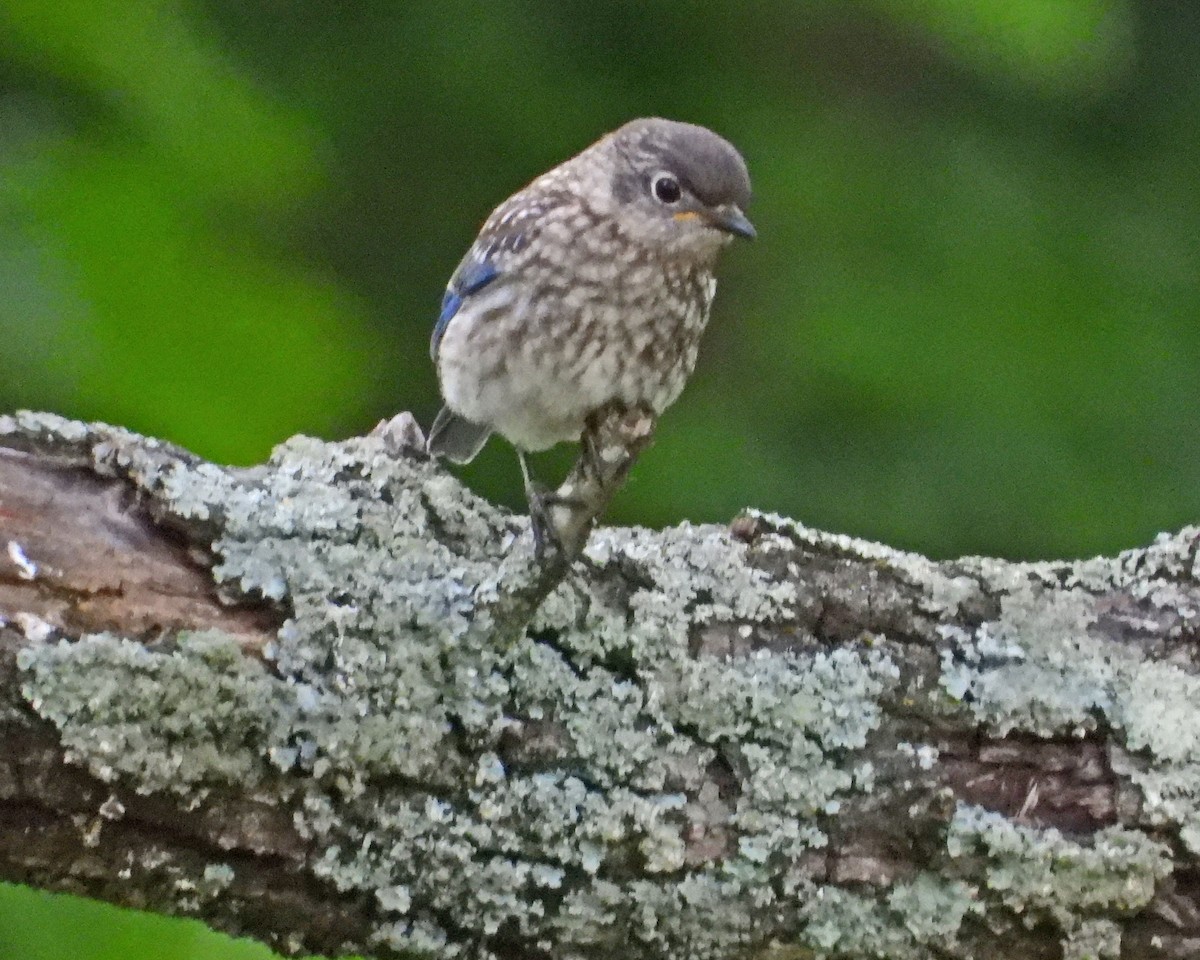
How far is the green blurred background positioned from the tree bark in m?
1.26

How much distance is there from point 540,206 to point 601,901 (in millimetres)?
1815

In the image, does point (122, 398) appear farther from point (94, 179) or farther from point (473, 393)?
point (473, 393)

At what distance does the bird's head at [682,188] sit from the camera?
3488 millimetres

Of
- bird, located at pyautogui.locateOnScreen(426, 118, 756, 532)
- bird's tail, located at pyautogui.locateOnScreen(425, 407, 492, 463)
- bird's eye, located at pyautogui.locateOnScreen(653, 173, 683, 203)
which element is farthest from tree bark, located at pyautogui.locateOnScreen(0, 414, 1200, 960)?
bird's tail, located at pyautogui.locateOnScreen(425, 407, 492, 463)

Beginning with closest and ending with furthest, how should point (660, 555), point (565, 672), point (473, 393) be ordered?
point (565, 672)
point (660, 555)
point (473, 393)

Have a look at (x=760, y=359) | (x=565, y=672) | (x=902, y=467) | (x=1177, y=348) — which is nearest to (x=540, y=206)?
(x=760, y=359)

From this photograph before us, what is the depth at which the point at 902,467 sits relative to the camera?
4.25m

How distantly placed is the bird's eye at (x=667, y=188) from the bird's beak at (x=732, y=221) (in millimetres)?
99

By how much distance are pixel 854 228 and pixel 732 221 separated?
3.18 ft

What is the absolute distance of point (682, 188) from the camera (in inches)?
140

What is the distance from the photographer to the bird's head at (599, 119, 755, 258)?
349cm

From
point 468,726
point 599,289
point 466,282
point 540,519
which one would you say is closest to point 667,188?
point 599,289

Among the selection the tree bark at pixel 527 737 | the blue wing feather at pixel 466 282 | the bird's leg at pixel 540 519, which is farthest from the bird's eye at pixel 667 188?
the bird's leg at pixel 540 519

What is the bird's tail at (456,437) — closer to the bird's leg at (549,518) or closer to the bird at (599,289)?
the bird at (599,289)
